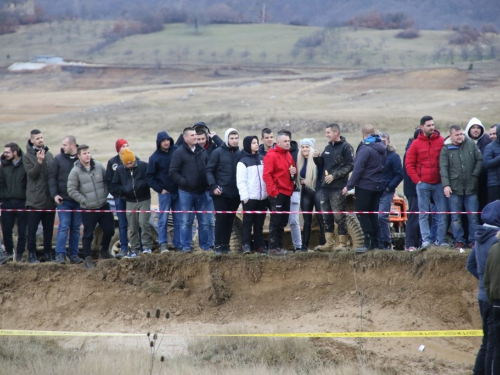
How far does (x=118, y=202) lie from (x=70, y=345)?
2.55m

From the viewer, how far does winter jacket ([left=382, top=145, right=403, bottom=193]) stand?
41.0ft

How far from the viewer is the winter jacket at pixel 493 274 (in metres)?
7.39

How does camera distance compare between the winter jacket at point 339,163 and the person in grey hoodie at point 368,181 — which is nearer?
the person in grey hoodie at point 368,181

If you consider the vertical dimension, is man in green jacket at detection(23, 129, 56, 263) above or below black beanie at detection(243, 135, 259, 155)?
below

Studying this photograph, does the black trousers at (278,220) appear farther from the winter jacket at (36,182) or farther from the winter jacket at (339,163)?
the winter jacket at (36,182)

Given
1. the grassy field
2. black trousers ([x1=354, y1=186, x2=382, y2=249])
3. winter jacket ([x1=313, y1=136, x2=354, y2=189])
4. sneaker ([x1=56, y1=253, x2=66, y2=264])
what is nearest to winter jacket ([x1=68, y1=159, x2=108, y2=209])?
sneaker ([x1=56, y1=253, x2=66, y2=264])

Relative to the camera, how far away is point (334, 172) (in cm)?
1162

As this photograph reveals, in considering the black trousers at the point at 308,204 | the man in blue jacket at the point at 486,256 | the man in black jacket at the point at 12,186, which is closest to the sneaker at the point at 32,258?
the man in black jacket at the point at 12,186

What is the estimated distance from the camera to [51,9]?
119m

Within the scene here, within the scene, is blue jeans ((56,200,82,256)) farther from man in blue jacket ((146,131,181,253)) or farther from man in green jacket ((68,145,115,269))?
man in blue jacket ((146,131,181,253))

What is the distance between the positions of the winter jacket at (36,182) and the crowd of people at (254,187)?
16 millimetres

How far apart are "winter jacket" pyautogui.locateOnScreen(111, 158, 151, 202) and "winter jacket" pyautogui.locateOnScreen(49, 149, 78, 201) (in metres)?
0.75

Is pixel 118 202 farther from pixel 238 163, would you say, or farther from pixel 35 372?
pixel 35 372

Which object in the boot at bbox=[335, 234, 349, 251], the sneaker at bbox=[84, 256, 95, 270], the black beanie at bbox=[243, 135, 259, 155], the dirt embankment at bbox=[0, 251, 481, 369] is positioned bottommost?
the dirt embankment at bbox=[0, 251, 481, 369]
